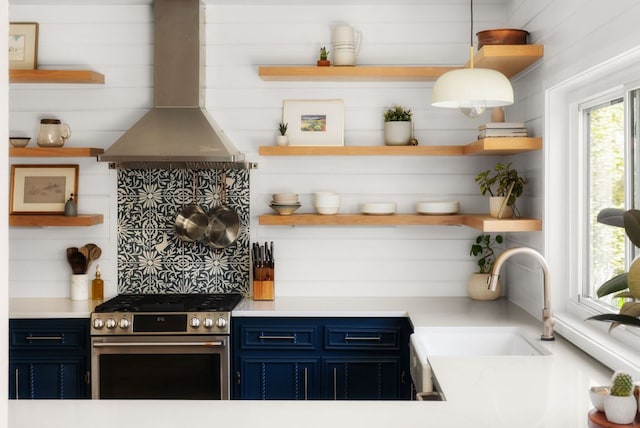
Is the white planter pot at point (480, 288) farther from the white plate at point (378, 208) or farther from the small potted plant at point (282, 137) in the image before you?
the small potted plant at point (282, 137)

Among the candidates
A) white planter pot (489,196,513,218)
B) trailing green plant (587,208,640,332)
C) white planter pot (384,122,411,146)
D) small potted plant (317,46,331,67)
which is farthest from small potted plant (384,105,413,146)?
trailing green plant (587,208,640,332)

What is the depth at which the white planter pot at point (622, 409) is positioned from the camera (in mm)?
1628

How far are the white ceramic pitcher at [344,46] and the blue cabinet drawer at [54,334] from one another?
2069 mm

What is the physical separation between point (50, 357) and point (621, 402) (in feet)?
10.2

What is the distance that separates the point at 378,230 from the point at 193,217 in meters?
1.14

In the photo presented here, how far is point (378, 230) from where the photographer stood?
437 cm

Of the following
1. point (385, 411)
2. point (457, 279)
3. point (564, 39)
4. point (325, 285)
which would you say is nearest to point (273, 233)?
point (325, 285)

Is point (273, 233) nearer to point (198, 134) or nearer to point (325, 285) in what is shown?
point (325, 285)

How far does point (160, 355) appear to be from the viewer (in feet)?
12.4

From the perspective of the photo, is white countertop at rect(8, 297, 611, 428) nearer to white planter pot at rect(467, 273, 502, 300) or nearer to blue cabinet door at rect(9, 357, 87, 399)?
white planter pot at rect(467, 273, 502, 300)

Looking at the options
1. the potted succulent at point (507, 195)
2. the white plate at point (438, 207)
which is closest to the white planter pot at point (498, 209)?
the potted succulent at point (507, 195)

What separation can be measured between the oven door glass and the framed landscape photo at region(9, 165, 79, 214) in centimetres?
109

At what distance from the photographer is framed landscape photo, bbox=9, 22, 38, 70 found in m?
4.27
